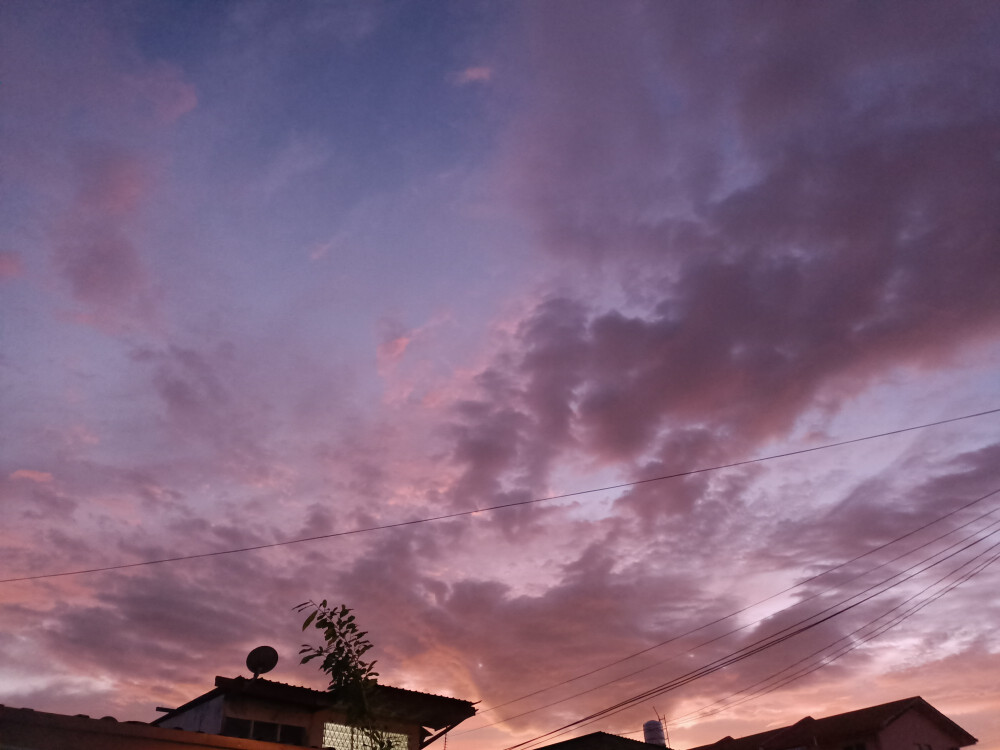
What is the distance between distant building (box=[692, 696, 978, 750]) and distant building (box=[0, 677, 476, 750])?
2503 cm

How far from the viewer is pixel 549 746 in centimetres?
1975

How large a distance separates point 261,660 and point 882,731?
3295cm

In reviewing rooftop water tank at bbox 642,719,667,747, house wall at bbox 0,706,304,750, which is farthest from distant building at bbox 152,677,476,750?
rooftop water tank at bbox 642,719,667,747

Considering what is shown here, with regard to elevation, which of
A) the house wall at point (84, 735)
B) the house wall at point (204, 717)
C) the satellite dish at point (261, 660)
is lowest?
the house wall at point (84, 735)

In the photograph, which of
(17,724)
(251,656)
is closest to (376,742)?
(17,724)

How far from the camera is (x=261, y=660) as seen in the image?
1841cm

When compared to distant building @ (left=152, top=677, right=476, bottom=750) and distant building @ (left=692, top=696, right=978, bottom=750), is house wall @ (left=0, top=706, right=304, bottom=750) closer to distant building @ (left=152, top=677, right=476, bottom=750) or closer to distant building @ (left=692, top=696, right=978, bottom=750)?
distant building @ (left=152, top=677, right=476, bottom=750)

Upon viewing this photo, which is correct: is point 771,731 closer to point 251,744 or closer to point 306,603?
point 251,744

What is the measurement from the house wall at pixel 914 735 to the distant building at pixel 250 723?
86.1ft

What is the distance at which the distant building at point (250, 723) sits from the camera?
12.1 m

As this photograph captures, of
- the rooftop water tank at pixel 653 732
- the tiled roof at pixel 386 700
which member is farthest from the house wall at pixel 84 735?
the rooftop water tank at pixel 653 732

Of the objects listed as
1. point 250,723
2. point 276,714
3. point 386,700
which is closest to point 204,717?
point 250,723

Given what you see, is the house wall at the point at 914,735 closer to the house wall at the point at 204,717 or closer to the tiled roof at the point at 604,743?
the tiled roof at the point at 604,743

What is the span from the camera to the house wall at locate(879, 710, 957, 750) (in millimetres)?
34031
